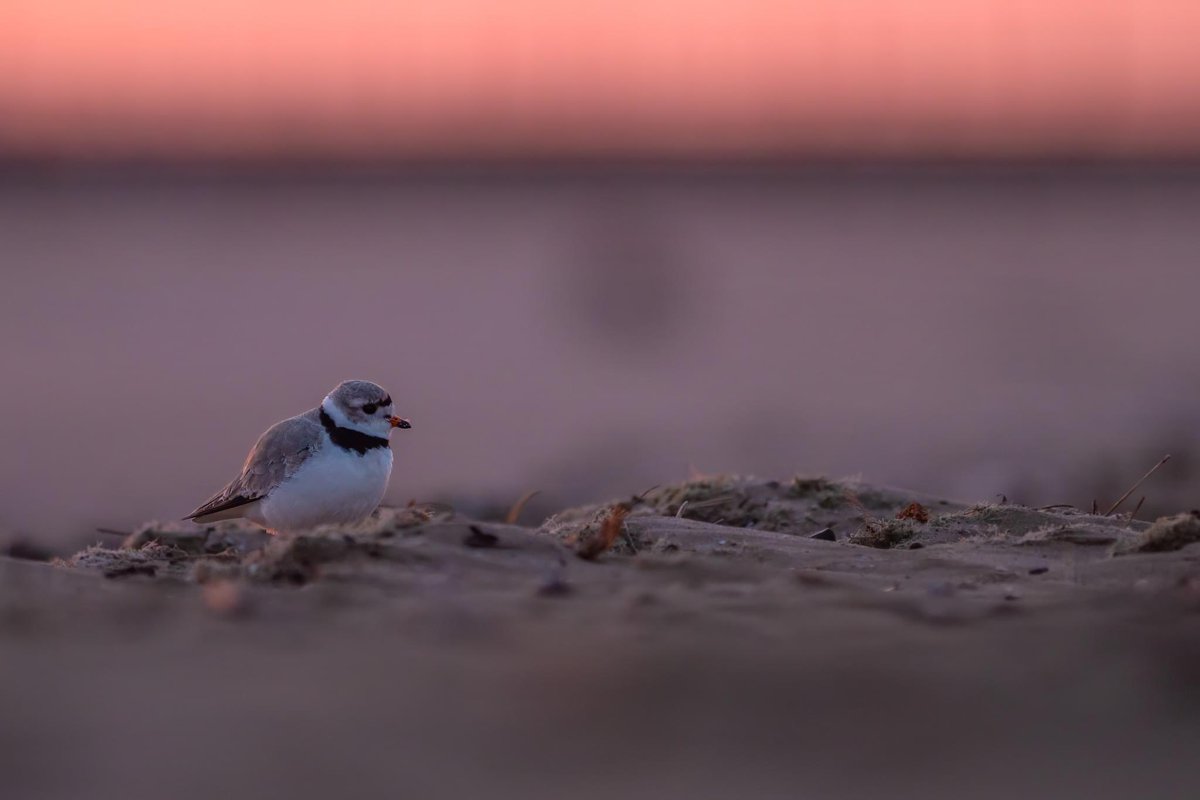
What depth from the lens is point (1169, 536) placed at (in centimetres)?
402

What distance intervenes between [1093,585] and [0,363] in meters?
12.8

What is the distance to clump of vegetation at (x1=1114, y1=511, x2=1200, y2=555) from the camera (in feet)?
13.2

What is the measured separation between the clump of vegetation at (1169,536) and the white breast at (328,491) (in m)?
→ 2.57

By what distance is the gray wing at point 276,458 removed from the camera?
17.0 feet

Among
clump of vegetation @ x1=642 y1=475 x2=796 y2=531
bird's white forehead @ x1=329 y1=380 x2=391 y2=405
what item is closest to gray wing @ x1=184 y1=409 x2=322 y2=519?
bird's white forehead @ x1=329 y1=380 x2=391 y2=405

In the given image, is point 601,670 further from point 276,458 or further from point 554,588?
point 276,458

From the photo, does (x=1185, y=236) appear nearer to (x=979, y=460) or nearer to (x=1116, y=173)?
(x=1116, y=173)

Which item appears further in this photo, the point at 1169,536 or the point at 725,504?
the point at 725,504

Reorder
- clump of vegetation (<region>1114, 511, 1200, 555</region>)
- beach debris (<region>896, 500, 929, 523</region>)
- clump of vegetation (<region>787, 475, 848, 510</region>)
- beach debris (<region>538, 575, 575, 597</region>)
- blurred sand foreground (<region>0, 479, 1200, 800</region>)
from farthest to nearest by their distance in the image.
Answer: clump of vegetation (<region>787, 475, 848, 510</region>) < beach debris (<region>896, 500, 929, 523</region>) < clump of vegetation (<region>1114, 511, 1200, 555</region>) < beach debris (<region>538, 575, 575, 597</region>) < blurred sand foreground (<region>0, 479, 1200, 800</region>)

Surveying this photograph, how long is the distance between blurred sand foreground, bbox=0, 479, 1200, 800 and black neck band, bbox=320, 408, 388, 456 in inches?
39.2

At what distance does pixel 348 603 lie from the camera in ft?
11.6

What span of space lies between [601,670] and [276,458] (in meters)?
2.53

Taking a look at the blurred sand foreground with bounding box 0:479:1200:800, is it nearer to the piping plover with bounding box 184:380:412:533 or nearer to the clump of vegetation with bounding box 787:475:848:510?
the piping plover with bounding box 184:380:412:533

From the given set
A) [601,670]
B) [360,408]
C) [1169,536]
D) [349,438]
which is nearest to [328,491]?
[349,438]
